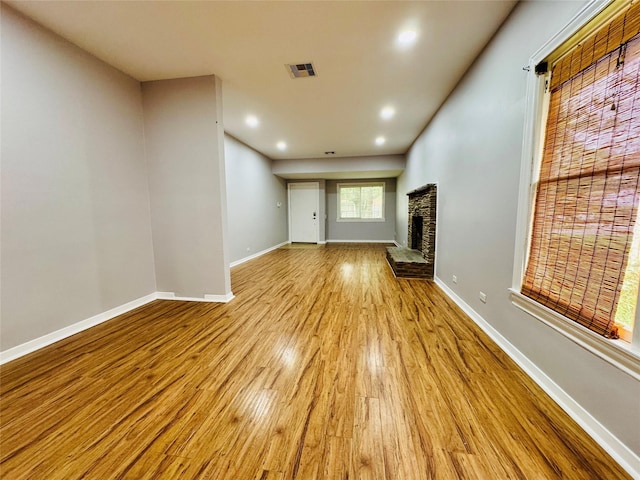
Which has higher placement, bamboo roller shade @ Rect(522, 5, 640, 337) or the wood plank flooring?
bamboo roller shade @ Rect(522, 5, 640, 337)

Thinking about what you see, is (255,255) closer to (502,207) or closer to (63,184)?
(63,184)

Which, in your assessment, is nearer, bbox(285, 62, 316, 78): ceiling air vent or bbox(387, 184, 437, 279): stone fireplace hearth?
bbox(285, 62, 316, 78): ceiling air vent

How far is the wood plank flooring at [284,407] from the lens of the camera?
1097 millimetres

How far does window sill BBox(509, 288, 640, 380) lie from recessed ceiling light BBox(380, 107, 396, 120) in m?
3.27

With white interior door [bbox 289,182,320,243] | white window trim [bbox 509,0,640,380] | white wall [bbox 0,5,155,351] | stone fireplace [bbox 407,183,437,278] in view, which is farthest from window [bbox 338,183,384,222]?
white window trim [bbox 509,0,640,380]

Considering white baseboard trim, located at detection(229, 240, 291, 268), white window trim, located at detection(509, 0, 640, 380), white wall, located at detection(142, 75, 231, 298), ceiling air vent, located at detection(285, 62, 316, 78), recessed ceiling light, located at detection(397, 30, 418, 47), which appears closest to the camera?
white window trim, located at detection(509, 0, 640, 380)

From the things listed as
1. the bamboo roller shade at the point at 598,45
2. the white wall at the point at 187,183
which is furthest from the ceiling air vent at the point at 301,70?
the bamboo roller shade at the point at 598,45

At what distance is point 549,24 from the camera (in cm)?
157

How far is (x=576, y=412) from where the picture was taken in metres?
1.32

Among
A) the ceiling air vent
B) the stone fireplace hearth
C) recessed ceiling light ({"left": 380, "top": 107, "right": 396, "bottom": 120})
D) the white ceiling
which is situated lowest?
the stone fireplace hearth

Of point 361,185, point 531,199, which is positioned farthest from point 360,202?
point 531,199

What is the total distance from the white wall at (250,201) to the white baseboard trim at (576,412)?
4.40 meters

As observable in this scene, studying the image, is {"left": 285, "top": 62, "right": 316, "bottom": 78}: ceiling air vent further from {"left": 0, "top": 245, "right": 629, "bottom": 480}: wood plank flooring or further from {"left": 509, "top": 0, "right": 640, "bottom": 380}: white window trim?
{"left": 0, "top": 245, "right": 629, "bottom": 480}: wood plank flooring

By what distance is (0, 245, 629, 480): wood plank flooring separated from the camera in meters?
1.10
